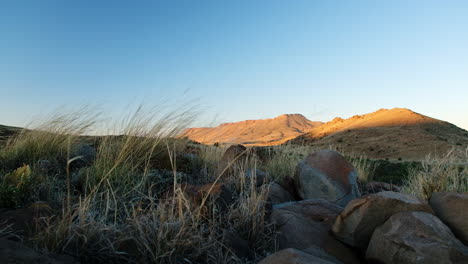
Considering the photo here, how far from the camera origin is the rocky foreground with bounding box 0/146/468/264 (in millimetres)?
2203

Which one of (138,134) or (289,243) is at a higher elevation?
(138,134)

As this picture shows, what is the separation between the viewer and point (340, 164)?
489 centimetres

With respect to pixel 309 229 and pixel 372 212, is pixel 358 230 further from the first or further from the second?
pixel 309 229

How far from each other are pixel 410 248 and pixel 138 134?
3.86 metres

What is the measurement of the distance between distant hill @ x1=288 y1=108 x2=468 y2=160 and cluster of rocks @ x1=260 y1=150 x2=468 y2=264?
21827 millimetres

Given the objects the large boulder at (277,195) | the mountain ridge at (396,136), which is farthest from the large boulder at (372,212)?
the mountain ridge at (396,136)

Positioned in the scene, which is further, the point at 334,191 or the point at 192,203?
the point at 334,191

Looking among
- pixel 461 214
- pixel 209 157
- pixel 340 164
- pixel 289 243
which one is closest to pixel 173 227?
pixel 289 243

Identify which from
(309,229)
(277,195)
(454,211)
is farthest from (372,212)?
(277,195)

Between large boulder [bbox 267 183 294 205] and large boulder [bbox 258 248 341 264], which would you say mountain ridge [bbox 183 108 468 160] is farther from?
large boulder [bbox 258 248 341 264]

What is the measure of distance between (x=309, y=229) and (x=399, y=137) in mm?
28379

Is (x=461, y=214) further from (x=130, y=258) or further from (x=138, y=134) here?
(x=138, y=134)

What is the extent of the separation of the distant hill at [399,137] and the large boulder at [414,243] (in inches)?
879

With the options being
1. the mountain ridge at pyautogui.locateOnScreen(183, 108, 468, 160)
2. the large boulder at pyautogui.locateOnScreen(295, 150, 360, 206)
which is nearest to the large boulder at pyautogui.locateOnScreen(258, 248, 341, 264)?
the large boulder at pyautogui.locateOnScreen(295, 150, 360, 206)
